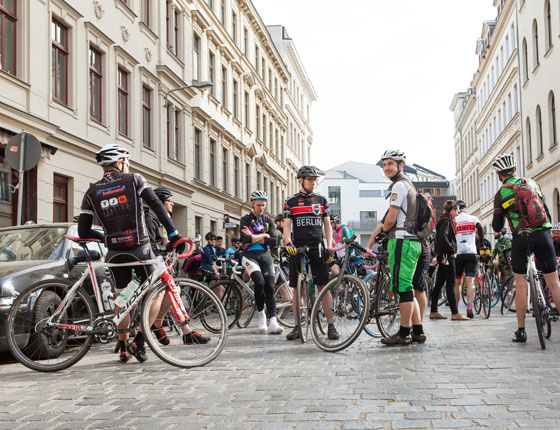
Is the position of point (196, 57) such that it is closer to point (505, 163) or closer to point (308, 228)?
point (308, 228)

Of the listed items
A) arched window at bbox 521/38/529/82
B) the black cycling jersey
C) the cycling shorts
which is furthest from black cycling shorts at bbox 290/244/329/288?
arched window at bbox 521/38/529/82

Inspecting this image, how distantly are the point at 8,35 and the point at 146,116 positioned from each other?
28.5 feet

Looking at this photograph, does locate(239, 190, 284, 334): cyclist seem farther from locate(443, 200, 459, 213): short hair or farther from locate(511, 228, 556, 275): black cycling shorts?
locate(443, 200, 459, 213): short hair

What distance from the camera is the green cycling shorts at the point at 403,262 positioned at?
7.36 metres

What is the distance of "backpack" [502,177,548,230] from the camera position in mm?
7457

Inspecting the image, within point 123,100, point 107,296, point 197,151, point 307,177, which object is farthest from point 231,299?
point 197,151

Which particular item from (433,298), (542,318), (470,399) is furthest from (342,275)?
(433,298)

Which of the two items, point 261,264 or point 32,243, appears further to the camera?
point 261,264

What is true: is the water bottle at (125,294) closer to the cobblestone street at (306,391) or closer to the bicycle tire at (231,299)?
the cobblestone street at (306,391)

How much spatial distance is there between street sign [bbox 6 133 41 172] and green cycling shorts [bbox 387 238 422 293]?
530cm

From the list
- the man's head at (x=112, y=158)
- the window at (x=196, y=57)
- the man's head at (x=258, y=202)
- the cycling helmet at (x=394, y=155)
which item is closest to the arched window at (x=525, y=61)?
the window at (x=196, y=57)

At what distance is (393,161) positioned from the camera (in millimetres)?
7617

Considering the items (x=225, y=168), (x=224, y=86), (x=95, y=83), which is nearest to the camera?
(x=95, y=83)

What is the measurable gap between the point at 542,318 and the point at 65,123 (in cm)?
1277
